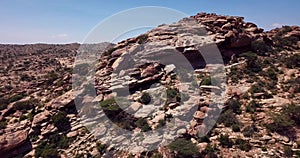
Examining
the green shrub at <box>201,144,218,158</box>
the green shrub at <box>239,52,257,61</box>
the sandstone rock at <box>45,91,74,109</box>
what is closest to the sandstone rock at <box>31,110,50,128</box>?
the sandstone rock at <box>45,91,74,109</box>

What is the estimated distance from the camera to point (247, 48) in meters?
33.8

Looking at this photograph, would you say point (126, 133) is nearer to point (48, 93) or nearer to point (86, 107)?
point (86, 107)

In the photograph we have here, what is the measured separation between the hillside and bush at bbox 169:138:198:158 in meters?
0.07

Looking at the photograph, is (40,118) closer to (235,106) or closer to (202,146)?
(202,146)

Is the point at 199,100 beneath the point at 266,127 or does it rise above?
above

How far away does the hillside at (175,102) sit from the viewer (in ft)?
61.0

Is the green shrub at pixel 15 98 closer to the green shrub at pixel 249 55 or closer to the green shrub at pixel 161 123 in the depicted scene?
the green shrub at pixel 161 123

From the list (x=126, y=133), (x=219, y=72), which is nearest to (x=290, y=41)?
(x=219, y=72)

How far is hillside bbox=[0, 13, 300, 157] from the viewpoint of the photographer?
18.6 metres

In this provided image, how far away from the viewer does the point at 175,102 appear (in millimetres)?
22797

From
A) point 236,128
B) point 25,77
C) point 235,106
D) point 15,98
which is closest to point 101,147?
point 236,128

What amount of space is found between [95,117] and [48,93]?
10782 mm

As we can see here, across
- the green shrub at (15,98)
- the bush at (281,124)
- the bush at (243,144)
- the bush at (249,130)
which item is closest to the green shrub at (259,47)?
the bush at (281,124)

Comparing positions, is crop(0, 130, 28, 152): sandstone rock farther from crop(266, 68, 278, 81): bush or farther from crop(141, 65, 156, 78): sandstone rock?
crop(266, 68, 278, 81): bush
